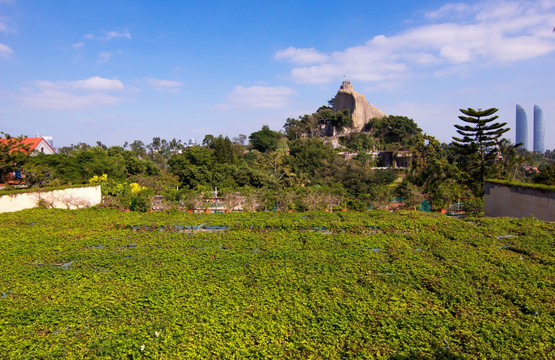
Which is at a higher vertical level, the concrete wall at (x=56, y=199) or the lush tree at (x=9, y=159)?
the lush tree at (x=9, y=159)

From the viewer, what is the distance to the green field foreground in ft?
9.52

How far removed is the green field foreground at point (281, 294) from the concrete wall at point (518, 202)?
7.69 ft

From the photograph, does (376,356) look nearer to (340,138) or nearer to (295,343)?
(295,343)

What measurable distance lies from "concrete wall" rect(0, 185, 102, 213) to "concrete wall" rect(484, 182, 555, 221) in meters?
13.0

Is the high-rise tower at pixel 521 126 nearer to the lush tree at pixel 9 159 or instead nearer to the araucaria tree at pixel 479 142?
the araucaria tree at pixel 479 142

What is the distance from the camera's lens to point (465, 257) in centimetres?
501

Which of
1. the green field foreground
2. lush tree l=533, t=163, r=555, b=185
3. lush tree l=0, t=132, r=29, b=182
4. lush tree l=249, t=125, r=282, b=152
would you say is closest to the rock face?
lush tree l=249, t=125, r=282, b=152

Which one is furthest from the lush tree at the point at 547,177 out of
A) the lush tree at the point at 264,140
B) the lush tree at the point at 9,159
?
the lush tree at the point at 264,140

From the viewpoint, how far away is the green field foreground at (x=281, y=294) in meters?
2.90

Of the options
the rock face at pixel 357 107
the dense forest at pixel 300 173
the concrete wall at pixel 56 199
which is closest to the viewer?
the concrete wall at pixel 56 199

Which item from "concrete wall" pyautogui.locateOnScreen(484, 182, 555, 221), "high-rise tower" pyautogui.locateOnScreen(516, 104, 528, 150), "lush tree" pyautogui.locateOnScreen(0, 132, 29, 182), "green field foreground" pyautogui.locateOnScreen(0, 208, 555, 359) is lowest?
"green field foreground" pyautogui.locateOnScreen(0, 208, 555, 359)

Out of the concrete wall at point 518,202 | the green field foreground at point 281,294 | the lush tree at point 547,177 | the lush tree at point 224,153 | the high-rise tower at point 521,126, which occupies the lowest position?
the green field foreground at point 281,294

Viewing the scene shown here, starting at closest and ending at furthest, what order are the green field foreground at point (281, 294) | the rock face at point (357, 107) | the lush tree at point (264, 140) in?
the green field foreground at point (281, 294)
the lush tree at point (264, 140)
the rock face at point (357, 107)

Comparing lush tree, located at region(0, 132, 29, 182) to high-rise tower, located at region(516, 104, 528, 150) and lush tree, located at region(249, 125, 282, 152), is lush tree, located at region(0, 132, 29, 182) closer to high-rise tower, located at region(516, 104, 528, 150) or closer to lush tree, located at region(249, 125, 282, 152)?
lush tree, located at region(249, 125, 282, 152)
